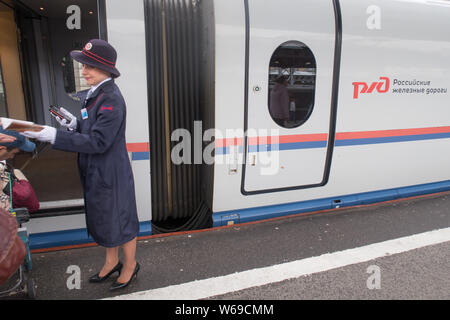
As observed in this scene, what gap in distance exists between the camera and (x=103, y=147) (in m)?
2.23

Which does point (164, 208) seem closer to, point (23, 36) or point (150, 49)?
point (150, 49)

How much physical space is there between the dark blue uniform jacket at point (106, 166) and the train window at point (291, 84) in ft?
5.83

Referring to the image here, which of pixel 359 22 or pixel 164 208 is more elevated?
pixel 359 22

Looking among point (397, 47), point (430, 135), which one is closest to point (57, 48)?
point (397, 47)

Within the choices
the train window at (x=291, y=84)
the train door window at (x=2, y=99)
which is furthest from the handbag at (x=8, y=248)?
Result: the train door window at (x=2, y=99)

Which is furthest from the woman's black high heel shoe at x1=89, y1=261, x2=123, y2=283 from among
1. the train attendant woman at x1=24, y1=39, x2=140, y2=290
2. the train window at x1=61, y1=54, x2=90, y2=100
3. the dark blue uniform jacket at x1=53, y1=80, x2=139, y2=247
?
the train window at x1=61, y1=54, x2=90, y2=100

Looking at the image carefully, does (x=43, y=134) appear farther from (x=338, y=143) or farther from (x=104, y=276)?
(x=338, y=143)

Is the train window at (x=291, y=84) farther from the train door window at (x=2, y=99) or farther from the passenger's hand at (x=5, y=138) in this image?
the train door window at (x=2, y=99)

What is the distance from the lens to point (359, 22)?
3.69 metres

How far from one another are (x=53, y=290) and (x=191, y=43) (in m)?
2.63

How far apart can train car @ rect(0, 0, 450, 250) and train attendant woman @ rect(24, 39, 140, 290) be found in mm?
686

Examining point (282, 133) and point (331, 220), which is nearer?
point (282, 133)

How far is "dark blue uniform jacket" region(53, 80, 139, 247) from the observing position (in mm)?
2207

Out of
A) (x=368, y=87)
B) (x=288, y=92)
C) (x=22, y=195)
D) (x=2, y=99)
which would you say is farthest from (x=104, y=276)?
(x=2, y=99)
